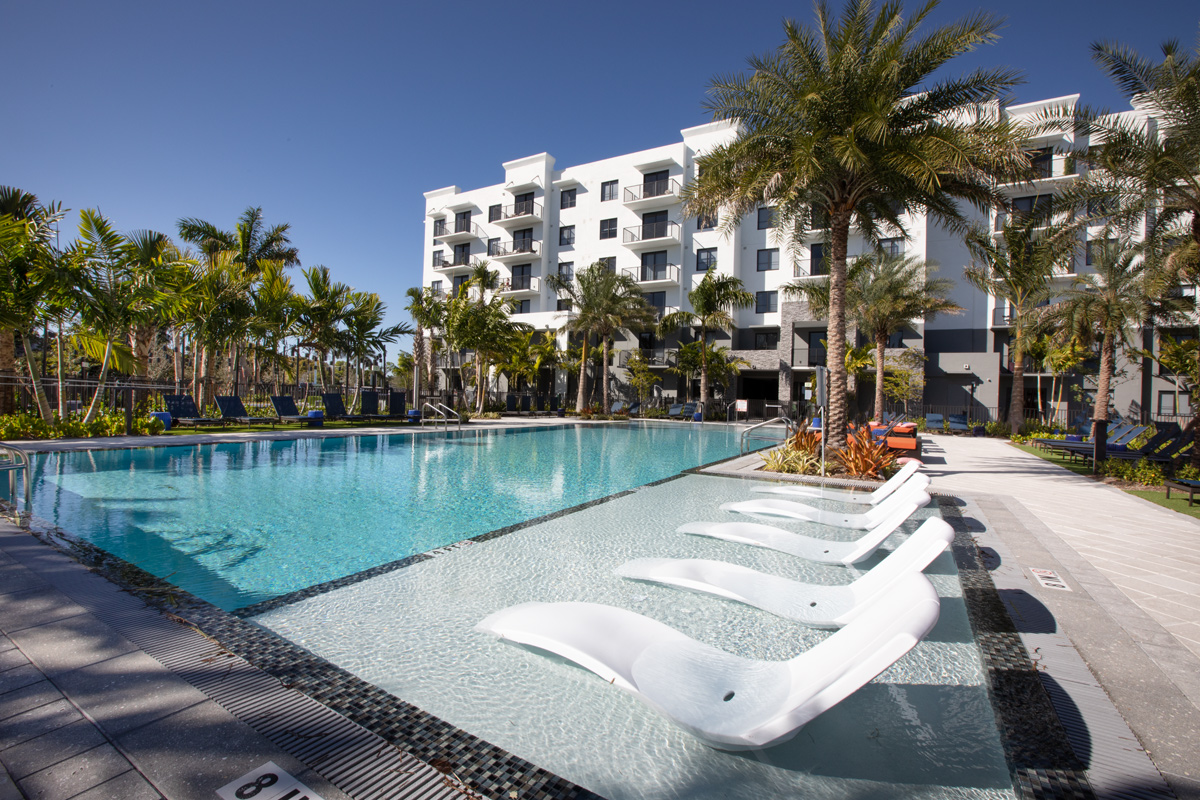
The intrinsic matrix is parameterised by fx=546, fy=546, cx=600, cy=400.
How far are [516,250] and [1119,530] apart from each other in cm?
3692

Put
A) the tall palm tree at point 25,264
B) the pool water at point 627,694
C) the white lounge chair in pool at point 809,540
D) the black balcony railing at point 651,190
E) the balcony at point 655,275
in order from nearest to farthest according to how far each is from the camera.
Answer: the pool water at point 627,694
the white lounge chair in pool at point 809,540
the tall palm tree at point 25,264
the black balcony railing at point 651,190
the balcony at point 655,275

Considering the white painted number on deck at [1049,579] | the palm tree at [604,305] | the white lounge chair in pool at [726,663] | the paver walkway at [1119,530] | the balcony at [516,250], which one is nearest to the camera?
the white lounge chair in pool at [726,663]

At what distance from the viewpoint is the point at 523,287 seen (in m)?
38.6

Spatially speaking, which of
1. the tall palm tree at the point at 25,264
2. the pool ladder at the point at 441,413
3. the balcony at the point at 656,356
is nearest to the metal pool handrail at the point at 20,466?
the tall palm tree at the point at 25,264

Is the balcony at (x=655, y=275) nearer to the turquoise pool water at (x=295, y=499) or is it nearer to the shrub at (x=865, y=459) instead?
the turquoise pool water at (x=295, y=499)

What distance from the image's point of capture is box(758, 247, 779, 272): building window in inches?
→ 1228

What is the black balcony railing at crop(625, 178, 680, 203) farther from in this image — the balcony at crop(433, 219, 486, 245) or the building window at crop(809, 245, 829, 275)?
the balcony at crop(433, 219, 486, 245)

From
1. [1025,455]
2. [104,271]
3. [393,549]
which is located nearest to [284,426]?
[104,271]

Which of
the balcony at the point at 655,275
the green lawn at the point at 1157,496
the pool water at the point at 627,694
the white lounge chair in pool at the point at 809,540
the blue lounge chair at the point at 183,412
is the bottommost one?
the pool water at the point at 627,694

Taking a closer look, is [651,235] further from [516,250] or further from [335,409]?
[335,409]

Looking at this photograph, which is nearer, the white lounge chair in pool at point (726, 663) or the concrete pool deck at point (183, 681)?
the concrete pool deck at point (183, 681)

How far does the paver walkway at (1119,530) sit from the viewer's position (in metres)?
3.78

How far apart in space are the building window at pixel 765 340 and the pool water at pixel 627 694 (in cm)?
2849

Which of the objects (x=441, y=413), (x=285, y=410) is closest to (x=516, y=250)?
(x=441, y=413)
